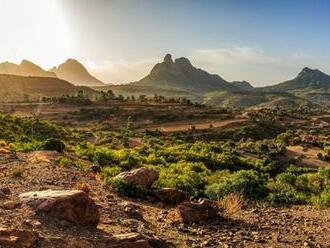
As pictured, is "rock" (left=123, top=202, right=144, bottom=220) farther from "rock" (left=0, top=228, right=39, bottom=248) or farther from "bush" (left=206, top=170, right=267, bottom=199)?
"bush" (left=206, top=170, right=267, bottom=199)

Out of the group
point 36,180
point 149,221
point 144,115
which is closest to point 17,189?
point 36,180

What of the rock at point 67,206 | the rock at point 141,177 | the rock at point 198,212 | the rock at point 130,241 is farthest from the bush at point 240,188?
the rock at point 130,241

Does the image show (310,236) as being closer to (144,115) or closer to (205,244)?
(205,244)

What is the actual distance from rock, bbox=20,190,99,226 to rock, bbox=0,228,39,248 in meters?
1.31

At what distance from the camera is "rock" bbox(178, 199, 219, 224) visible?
45.2ft

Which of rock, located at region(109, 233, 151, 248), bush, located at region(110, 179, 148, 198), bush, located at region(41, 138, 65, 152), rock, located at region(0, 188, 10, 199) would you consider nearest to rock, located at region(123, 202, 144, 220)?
bush, located at region(110, 179, 148, 198)

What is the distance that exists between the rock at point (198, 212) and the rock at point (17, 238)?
499 cm

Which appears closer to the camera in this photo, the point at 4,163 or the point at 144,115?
the point at 4,163

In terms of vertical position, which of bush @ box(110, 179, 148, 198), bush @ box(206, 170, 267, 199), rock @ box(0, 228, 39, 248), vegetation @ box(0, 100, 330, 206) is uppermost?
rock @ box(0, 228, 39, 248)

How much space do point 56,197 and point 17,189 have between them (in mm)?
3127

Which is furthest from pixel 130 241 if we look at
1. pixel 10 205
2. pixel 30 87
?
pixel 30 87

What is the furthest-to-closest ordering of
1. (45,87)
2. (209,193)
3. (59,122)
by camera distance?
1. (45,87)
2. (59,122)
3. (209,193)

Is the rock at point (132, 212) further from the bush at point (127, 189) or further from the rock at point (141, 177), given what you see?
the rock at point (141, 177)

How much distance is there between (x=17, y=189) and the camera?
553 inches
